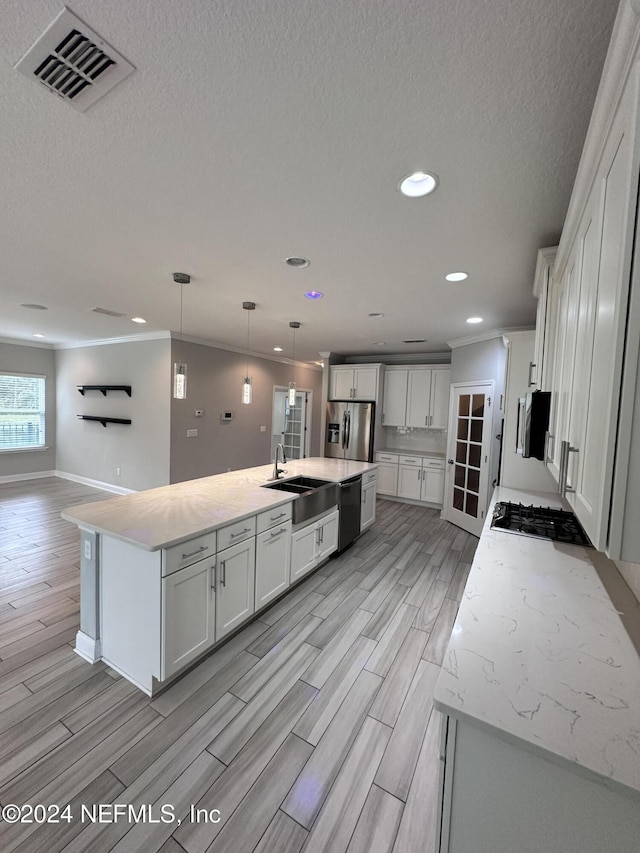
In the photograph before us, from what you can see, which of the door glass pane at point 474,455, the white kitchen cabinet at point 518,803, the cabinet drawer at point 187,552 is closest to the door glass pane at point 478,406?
the door glass pane at point 474,455

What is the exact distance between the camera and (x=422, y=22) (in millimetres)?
897

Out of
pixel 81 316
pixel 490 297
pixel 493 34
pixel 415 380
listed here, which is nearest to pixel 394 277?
pixel 490 297

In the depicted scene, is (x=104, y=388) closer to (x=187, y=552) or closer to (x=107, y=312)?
(x=107, y=312)

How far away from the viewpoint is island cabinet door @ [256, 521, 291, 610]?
7.93 ft

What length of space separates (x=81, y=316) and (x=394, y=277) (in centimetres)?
394

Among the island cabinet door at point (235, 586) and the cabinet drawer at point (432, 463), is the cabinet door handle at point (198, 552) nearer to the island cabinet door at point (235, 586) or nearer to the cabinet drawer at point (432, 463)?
the island cabinet door at point (235, 586)

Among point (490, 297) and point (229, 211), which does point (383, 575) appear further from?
point (229, 211)

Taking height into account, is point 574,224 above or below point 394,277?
below

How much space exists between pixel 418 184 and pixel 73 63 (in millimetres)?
1311

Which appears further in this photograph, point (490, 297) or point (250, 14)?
point (490, 297)

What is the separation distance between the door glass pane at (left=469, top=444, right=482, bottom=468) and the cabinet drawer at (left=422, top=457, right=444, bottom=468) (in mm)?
1083

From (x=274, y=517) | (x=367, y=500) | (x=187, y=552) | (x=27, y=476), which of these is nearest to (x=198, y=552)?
(x=187, y=552)

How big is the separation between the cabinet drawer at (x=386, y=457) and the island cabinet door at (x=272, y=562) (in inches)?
144

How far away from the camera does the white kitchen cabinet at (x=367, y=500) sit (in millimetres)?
4059
